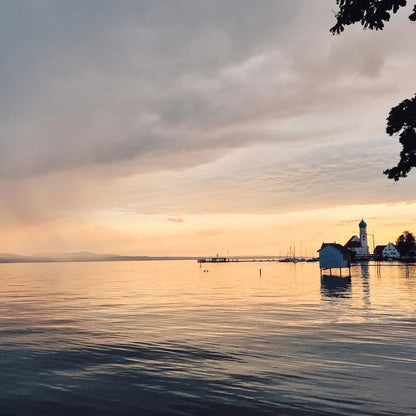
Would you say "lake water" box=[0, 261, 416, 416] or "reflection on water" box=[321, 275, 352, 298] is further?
"reflection on water" box=[321, 275, 352, 298]

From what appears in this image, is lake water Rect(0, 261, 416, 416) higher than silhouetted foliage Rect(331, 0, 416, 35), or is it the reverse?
silhouetted foliage Rect(331, 0, 416, 35)

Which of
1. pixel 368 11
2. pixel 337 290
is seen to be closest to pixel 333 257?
pixel 337 290

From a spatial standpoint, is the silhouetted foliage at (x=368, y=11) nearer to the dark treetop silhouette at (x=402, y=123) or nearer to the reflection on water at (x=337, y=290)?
the dark treetop silhouette at (x=402, y=123)

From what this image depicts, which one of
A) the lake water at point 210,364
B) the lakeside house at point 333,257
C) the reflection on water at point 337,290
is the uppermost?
the lakeside house at point 333,257

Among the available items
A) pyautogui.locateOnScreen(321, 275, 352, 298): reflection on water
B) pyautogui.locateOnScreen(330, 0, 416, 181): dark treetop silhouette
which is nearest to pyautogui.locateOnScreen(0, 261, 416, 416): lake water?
pyautogui.locateOnScreen(330, 0, 416, 181): dark treetop silhouette

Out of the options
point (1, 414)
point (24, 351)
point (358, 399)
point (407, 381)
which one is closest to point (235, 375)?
Result: point (358, 399)

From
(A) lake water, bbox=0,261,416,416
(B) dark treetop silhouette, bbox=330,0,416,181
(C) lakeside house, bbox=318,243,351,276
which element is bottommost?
(A) lake water, bbox=0,261,416,416

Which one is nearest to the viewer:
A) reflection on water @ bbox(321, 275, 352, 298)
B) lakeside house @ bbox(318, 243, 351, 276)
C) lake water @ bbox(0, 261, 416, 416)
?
lake water @ bbox(0, 261, 416, 416)

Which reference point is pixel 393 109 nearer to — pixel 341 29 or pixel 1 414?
pixel 341 29

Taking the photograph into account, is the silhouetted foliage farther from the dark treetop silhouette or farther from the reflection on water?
the reflection on water

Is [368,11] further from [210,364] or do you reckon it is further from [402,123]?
[210,364]

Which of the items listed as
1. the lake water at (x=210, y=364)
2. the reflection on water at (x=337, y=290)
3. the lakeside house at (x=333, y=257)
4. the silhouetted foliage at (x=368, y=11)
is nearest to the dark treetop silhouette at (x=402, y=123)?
the silhouetted foliage at (x=368, y=11)

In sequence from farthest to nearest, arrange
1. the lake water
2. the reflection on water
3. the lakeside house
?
the lakeside house < the reflection on water < the lake water

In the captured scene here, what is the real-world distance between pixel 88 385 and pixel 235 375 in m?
5.87
